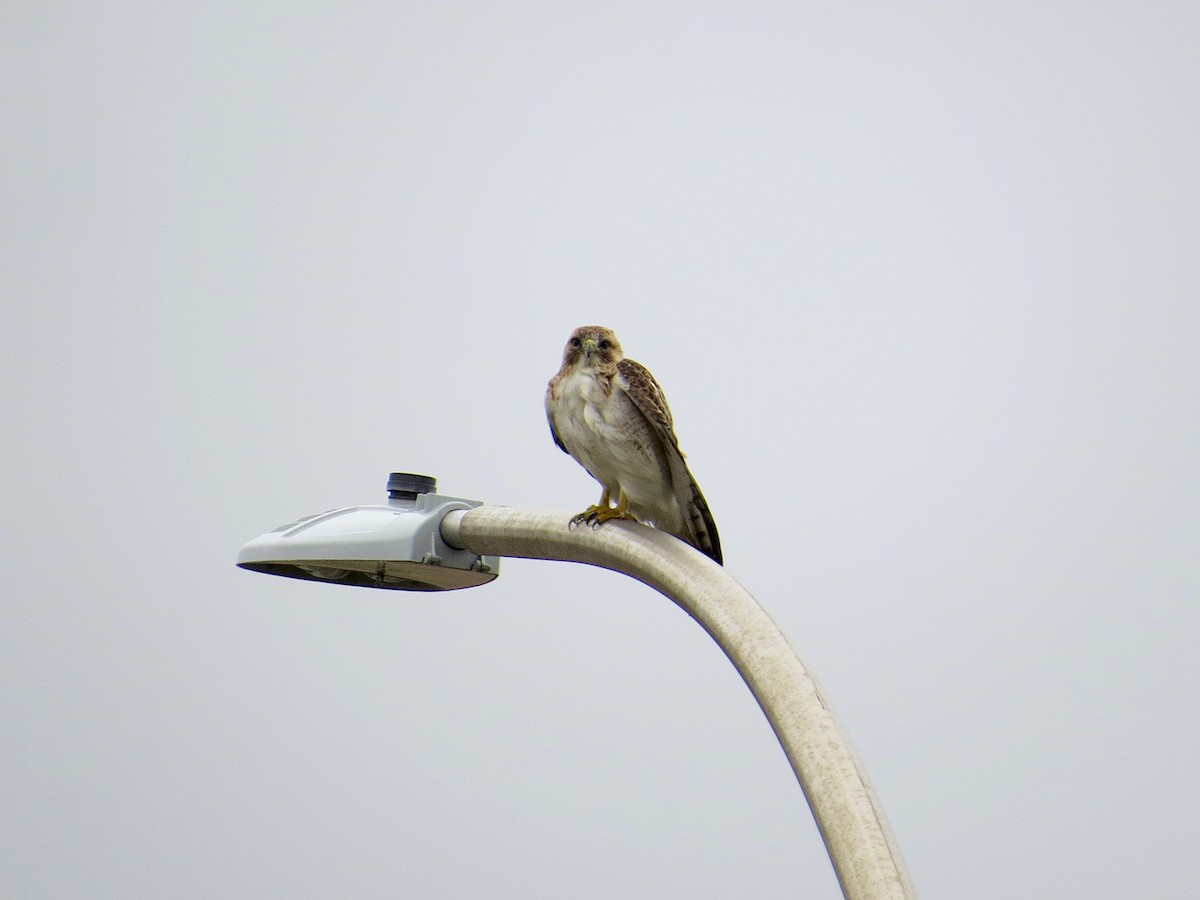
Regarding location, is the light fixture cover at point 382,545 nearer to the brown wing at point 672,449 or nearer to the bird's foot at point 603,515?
the bird's foot at point 603,515

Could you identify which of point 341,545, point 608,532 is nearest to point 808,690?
point 608,532

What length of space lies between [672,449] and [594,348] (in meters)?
0.24

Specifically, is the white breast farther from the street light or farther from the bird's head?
the street light

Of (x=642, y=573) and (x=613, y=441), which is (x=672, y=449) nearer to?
(x=613, y=441)

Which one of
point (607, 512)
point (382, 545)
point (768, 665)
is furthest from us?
point (607, 512)

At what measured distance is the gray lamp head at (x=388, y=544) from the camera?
1.58 metres

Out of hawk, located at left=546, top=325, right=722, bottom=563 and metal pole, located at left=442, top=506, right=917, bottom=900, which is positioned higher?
hawk, located at left=546, top=325, right=722, bottom=563

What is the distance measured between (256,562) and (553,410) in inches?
23.7

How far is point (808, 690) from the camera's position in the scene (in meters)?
0.97

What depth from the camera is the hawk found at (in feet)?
6.13

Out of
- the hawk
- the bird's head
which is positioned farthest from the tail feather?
the bird's head


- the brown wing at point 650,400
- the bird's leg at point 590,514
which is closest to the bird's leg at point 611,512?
the bird's leg at point 590,514

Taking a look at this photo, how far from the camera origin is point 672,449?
1.85m

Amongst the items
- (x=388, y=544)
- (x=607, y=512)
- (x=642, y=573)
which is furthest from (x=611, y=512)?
(x=642, y=573)
